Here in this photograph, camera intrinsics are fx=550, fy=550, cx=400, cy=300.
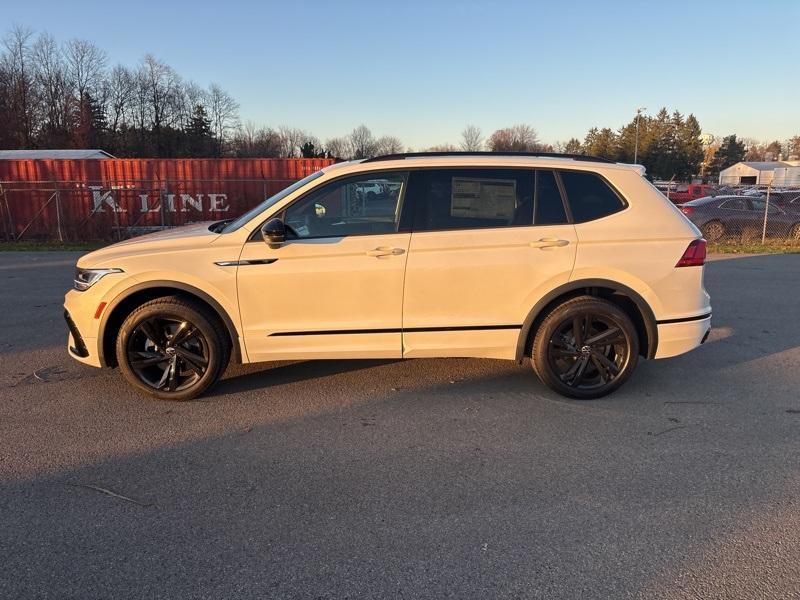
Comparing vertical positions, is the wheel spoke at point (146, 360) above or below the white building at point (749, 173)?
below

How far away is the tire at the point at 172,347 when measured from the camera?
4.18 metres

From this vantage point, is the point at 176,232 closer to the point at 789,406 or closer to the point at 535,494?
the point at 535,494

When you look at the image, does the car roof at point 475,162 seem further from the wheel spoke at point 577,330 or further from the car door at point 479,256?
the wheel spoke at point 577,330

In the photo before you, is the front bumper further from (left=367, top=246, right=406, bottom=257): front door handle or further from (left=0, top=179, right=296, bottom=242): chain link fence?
(left=0, top=179, right=296, bottom=242): chain link fence

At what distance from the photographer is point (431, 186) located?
4.30 meters

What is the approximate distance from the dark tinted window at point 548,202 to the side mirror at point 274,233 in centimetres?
195

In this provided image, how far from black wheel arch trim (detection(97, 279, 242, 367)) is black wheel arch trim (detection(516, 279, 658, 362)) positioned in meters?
2.22

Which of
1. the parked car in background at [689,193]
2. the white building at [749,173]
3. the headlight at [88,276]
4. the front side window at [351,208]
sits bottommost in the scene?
the headlight at [88,276]

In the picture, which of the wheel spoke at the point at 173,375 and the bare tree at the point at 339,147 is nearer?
the wheel spoke at the point at 173,375

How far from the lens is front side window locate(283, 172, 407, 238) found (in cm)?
423

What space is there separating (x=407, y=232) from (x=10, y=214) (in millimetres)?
17689

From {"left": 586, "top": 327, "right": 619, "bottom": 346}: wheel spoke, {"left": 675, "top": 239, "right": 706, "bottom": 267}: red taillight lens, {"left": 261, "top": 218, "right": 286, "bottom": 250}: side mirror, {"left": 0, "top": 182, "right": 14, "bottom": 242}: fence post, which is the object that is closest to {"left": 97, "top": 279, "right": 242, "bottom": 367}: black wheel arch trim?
{"left": 261, "top": 218, "right": 286, "bottom": 250}: side mirror

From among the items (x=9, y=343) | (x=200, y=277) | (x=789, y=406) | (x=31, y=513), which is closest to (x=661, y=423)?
(x=789, y=406)

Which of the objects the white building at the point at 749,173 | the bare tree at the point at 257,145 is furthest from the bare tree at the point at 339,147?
the white building at the point at 749,173
